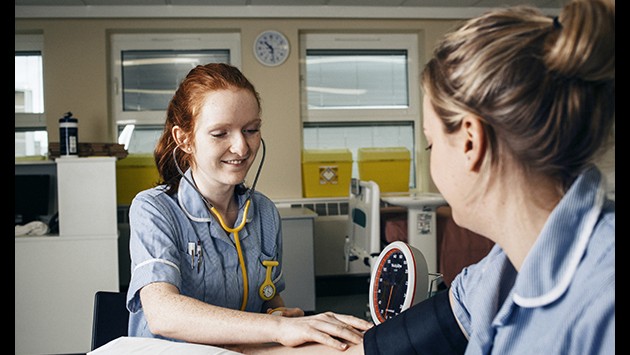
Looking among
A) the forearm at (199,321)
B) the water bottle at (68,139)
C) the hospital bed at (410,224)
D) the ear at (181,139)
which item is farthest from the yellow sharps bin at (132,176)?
the forearm at (199,321)

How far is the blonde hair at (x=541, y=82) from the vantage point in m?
0.47

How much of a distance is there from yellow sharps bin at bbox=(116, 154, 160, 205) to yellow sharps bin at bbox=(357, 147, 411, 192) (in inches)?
61.6

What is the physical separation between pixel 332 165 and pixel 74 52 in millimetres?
2045

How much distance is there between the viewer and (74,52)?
4109 mm

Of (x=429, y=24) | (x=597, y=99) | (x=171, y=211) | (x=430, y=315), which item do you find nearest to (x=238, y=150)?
(x=171, y=211)

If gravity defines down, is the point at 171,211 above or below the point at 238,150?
below

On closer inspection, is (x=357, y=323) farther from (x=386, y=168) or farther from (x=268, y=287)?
(x=386, y=168)

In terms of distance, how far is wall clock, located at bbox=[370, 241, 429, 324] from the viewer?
0.95 meters

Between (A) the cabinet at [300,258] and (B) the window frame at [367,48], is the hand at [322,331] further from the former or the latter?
(B) the window frame at [367,48]

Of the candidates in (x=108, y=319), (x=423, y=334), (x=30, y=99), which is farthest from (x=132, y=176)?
(x=423, y=334)

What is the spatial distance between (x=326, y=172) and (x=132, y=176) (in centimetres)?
143

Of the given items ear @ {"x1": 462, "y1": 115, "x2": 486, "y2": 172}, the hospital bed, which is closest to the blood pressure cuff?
ear @ {"x1": 462, "y1": 115, "x2": 486, "y2": 172}

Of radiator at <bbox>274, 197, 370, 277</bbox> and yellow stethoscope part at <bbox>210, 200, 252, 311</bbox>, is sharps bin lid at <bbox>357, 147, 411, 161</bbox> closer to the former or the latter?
radiator at <bbox>274, 197, 370, 277</bbox>
